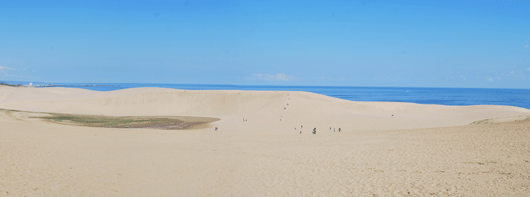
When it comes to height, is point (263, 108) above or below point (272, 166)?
above

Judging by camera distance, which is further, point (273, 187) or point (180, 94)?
point (180, 94)

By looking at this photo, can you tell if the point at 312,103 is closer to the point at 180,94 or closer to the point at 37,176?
the point at 180,94

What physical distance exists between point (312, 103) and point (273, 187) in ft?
124

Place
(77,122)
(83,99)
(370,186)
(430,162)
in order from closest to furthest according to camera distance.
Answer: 1. (370,186)
2. (430,162)
3. (77,122)
4. (83,99)

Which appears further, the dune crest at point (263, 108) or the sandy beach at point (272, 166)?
the dune crest at point (263, 108)

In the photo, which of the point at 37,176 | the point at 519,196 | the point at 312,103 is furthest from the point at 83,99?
the point at 519,196

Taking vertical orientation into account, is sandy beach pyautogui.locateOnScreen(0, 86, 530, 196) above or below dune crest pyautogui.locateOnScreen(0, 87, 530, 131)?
below

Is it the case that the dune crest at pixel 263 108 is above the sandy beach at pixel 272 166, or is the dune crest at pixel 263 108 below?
above

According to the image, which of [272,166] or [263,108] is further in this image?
[263,108]

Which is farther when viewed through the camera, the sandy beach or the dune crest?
the dune crest

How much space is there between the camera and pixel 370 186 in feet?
32.6

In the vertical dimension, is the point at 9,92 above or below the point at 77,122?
above

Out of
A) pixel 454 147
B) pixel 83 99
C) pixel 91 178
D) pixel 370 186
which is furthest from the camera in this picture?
pixel 83 99

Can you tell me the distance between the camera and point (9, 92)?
63312mm
